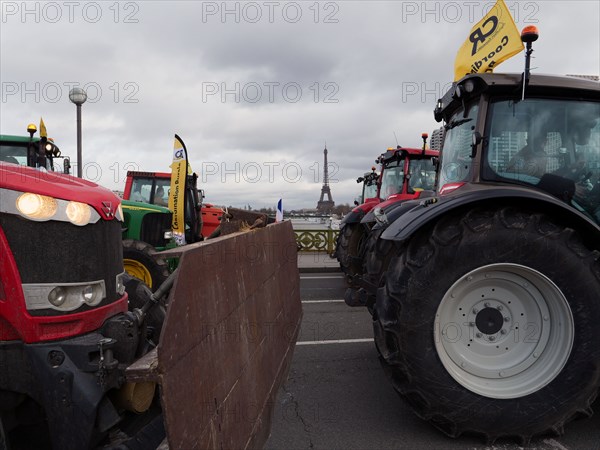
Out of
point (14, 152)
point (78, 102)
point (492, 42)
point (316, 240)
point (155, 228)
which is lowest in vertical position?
point (316, 240)

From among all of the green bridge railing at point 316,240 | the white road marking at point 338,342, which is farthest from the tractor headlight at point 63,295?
the green bridge railing at point 316,240

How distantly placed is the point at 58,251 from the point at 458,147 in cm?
329

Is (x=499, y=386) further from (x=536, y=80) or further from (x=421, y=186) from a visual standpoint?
(x=421, y=186)

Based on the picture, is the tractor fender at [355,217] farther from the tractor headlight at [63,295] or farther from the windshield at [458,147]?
the tractor headlight at [63,295]

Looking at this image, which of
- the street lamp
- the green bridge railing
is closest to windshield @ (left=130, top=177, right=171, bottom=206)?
the street lamp

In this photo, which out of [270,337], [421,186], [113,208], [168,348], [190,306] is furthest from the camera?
[421,186]

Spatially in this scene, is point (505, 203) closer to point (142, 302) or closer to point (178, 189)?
point (142, 302)

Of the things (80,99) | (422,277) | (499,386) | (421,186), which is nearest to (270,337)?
(422,277)

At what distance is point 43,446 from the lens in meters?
2.03

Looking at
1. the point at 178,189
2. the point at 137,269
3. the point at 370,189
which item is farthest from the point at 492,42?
the point at 370,189

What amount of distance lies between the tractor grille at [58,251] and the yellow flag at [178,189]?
214 inches

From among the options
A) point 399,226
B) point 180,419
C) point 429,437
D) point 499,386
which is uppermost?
point 399,226

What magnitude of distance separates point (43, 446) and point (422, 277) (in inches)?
92.7

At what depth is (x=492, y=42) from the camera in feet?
11.4
